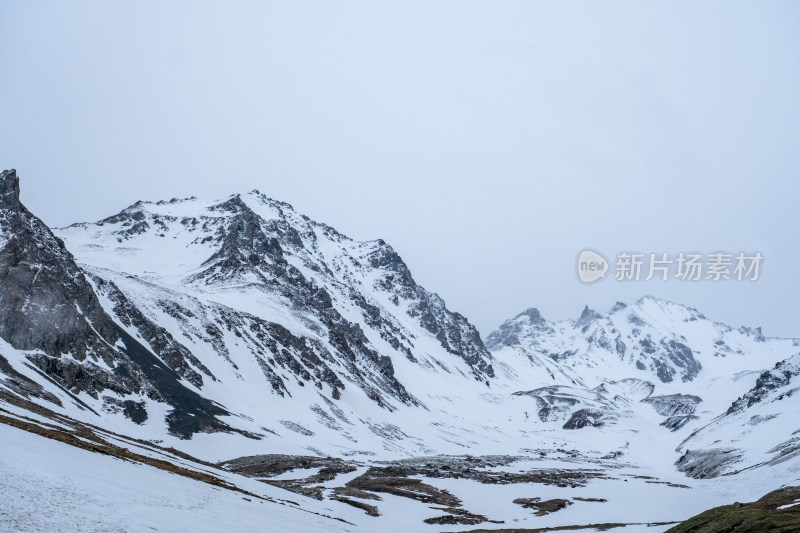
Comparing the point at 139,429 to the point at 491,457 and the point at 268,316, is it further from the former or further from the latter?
the point at 268,316

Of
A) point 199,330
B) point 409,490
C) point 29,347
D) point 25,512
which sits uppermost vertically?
point 199,330

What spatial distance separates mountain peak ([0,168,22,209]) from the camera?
98.7 m

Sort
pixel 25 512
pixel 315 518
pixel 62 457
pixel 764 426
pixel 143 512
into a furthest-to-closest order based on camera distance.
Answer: pixel 764 426 < pixel 315 518 < pixel 62 457 < pixel 143 512 < pixel 25 512

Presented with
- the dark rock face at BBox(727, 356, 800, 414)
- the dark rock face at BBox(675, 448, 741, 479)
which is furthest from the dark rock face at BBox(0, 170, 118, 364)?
the dark rock face at BBox(727, 356, 800, 414)

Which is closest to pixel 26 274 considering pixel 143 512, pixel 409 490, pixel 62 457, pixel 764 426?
pixel 409 490

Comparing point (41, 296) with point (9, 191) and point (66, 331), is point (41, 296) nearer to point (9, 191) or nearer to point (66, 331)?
point (66, 331)

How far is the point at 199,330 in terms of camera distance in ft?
464

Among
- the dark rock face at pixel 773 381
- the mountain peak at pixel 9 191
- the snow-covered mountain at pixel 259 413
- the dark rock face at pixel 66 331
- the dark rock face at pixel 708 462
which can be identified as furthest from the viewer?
the dark rock face at pixel 773 381

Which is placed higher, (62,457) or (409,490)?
(62,457)

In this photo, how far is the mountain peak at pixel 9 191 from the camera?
98.7m

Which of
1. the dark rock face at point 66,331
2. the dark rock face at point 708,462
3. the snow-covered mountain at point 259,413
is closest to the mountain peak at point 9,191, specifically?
the dark rock face at point 66,331

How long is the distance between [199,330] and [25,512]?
127 meters

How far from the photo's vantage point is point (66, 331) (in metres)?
91.2

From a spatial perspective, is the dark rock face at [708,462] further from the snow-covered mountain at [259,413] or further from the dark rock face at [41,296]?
the dark rock face at [41,296]
